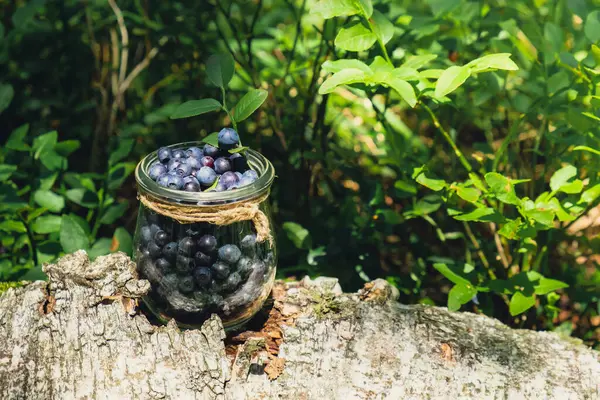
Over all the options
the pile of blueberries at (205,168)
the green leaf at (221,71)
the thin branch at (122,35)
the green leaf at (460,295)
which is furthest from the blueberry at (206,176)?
the thin branch at (122,35)

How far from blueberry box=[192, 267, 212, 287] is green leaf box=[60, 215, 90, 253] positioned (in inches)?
18.0

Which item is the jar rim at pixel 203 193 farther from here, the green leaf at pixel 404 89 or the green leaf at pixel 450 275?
the green leaf at pixel 450 275

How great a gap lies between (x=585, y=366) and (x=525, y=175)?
2.70ft

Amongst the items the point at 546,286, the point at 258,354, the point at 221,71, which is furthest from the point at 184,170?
the point at 546,286

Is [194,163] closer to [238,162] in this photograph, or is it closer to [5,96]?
[238,162]

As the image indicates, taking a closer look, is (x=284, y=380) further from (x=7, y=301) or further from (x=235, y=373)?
(x=7, y=301)

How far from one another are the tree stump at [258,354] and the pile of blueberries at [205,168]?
0.72ft

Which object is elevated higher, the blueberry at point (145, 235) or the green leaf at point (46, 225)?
the blueberry at point (145, 235)

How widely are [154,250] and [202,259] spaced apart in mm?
100

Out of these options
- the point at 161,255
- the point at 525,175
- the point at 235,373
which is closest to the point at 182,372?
the point at 235,373

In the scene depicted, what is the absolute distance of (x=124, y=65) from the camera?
250 cm

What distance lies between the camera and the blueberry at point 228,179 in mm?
1244

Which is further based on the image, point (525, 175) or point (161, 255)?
point (525, 175)

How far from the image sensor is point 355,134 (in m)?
2.58
